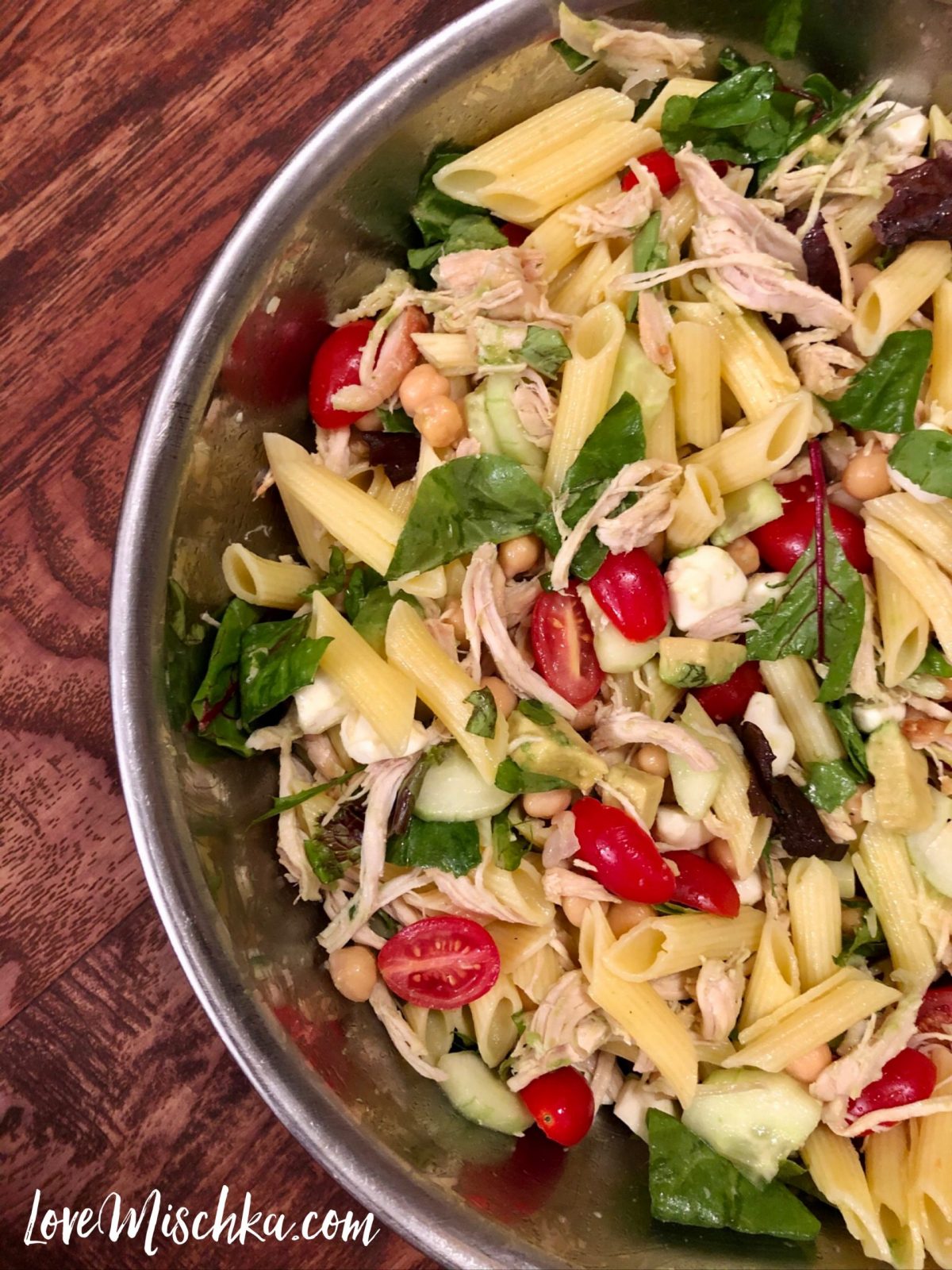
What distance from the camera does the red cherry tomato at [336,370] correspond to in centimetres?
189

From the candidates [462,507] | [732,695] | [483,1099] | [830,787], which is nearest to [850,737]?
[830,787]

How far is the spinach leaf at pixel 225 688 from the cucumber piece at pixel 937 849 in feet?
4.31

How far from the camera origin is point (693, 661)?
69.9 inches

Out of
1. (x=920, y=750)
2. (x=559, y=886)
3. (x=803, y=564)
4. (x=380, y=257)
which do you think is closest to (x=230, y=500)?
(x=380, y=257)

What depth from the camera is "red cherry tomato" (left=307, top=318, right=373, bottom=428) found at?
6.21ft

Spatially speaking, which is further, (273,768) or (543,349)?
(273,768)

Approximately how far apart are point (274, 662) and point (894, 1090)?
1.43m

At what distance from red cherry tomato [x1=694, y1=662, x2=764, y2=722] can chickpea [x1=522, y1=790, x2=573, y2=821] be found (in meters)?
0.34

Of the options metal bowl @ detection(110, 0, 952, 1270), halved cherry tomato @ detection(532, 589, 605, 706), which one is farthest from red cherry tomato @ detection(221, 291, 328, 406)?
halved cherry tomato @ detection(532, 589, 605, 706)

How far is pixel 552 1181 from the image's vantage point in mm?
1841

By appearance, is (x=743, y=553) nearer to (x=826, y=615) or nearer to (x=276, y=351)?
(x=826, y=615)

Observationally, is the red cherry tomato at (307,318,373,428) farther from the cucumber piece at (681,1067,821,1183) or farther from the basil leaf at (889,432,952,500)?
the cucumber piece at (681,1067,821,1183)

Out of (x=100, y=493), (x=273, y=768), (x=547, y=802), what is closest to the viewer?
(x=547, y=802)

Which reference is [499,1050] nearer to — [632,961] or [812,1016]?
[632,961]
